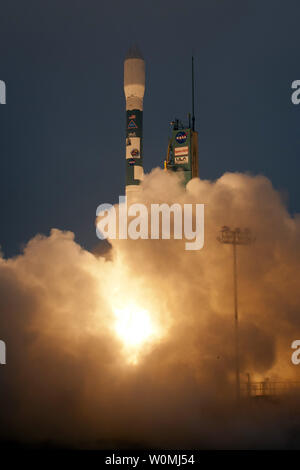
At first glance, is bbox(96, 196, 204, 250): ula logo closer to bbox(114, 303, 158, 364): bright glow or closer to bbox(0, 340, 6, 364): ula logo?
bbox(114, 303, 158, 364): bright glow

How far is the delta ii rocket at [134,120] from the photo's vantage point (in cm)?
5644

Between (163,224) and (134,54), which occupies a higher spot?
(134,54)

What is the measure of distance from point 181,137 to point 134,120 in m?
3.93

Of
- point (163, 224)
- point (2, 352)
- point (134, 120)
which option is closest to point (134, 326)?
point (163, 224)

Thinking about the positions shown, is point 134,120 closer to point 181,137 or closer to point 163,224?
point 181,137

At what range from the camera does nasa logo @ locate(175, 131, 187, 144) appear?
57.9 m

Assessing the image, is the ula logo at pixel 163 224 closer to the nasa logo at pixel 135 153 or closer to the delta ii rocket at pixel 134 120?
the delta ii rocket at pixel 134 120

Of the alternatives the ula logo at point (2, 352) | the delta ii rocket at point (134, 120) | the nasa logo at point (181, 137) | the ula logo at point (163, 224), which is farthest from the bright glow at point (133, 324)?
the nasa logo at point (181, 137)

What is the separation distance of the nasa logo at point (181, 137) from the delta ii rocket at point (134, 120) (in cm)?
300

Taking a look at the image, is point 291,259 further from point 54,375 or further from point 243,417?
point 54,375

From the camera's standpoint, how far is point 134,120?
57344 mm

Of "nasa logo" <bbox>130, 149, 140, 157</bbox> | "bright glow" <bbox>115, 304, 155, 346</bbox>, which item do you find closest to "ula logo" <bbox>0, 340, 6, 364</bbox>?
"bright glow" <bbox>115, 304, 155, 346</bbox>

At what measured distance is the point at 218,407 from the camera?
38.5m

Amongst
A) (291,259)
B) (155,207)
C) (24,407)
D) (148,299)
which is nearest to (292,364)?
(291,259)
